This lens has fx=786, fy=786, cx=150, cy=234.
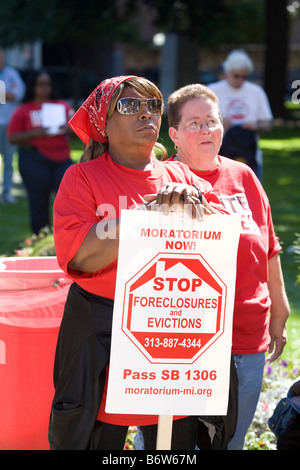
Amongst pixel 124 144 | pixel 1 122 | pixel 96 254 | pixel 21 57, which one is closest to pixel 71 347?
pixel 96 254

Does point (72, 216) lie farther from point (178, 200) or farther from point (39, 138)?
point (39, 138)

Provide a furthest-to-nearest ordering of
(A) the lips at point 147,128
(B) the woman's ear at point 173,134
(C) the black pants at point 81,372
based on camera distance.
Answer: (B) the woman's ear at point 173,134
(A) the lips at point 147,128
(C) the black pants at point 81,372

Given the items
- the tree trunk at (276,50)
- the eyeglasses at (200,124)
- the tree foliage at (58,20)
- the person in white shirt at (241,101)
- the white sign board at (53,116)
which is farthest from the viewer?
the tree foliage at (58,20)

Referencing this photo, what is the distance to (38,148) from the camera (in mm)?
7703

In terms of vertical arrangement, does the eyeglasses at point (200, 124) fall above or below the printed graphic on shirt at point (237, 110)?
above

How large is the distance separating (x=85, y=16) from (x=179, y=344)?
25.6 m

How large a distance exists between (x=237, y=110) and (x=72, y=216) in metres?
5.49

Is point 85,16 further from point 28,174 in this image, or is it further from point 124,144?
point 124,144

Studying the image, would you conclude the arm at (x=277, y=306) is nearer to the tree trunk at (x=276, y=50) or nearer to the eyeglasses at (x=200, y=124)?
the eyeglasses at (x=200, y=124)

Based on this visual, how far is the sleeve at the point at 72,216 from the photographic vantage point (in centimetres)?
249

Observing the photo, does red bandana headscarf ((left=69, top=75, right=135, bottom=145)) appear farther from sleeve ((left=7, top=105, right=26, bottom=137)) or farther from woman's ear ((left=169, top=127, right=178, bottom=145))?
sleeve ((left=7, top=105, right=26, bottom=137))

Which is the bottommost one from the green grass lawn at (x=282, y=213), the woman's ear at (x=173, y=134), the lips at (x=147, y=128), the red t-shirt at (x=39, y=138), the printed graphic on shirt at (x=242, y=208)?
the green grass lawn at (x=282, y=213)

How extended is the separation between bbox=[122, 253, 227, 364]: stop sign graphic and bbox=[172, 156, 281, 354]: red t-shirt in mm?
383

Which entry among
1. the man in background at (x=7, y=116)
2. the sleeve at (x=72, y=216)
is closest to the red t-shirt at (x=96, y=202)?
the sleeve at (x=72, y=216)
